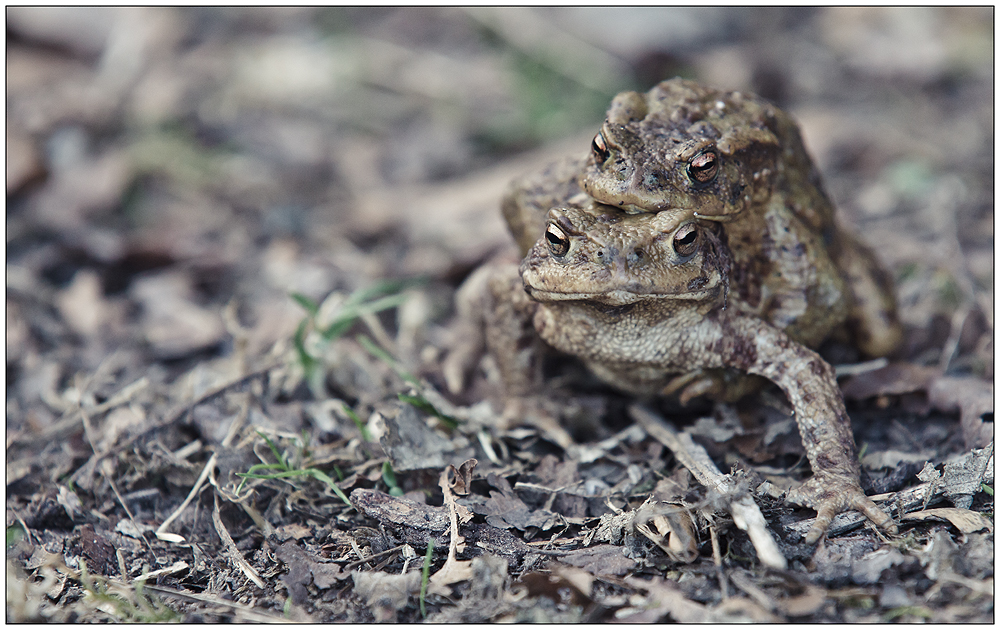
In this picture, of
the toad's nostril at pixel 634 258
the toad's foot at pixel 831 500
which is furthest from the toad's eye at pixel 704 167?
A: the toad's foot at pixel 831 500

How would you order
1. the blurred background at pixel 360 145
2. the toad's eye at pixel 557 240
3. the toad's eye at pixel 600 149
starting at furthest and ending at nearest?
the blurred background at pixel 360 145 < the toad's eye at pixel 600 149 < the toad's eye at pixel 557 240

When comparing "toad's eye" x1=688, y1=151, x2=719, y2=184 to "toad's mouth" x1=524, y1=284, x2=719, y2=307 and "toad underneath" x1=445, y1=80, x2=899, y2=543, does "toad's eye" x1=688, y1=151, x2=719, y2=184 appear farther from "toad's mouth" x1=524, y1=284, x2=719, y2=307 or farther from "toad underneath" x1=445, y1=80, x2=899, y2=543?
"toad's mouth" x1=524, y1=284, x2=719, y2=307

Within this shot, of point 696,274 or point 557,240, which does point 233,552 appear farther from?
point 696,274

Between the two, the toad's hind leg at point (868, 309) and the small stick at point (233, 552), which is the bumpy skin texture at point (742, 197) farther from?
the small stick at point (233, 552)

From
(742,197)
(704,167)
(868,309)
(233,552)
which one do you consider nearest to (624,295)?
(704,167)

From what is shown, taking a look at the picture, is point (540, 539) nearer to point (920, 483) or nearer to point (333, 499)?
point (333, 499)

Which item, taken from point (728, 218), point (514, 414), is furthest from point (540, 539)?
point (728, 218)

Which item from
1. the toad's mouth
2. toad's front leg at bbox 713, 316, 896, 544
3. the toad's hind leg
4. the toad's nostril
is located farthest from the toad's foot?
the toad's nostril
